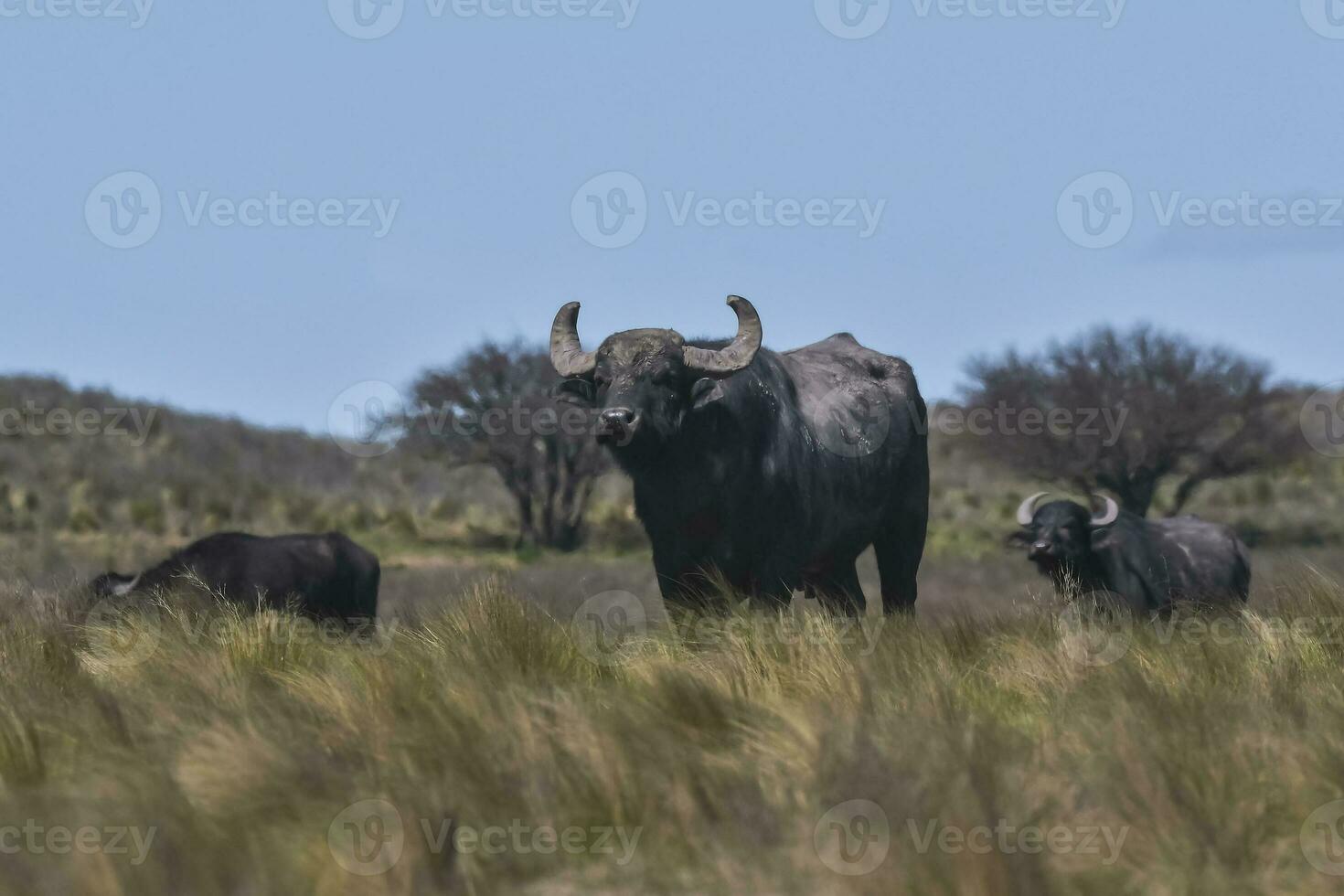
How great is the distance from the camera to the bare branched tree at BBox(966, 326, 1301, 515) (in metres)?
41.0

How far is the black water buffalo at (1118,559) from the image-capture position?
1405 cm

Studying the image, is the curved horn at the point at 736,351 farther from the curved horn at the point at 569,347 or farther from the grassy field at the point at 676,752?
the grassy field at the point at 676,752

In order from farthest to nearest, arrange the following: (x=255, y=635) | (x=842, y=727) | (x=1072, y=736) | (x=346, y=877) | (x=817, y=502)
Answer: (x=817, y=502)
(x=255, y=635)
(x=1072, y=736)
(x=842, y=727)
(x=346, y=877)

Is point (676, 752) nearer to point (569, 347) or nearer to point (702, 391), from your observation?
point (702, 391)

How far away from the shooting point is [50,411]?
156 ft

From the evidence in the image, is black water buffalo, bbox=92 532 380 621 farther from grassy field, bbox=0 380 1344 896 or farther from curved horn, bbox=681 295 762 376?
curved horn, bbox=681 295 762 376

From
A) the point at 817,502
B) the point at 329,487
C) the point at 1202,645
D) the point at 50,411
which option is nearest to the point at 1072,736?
the point at 1202,645

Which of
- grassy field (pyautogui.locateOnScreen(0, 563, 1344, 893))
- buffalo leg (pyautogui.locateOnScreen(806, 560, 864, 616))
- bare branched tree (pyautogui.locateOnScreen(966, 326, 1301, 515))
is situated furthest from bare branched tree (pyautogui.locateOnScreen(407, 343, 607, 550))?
grassy field (pyautogui.locateOnScreen(0, 563, 1344, 893))

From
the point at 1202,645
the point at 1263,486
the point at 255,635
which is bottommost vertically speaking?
the point at 1263,486

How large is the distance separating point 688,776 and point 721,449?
4.14 metres

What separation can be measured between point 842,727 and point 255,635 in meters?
4.27

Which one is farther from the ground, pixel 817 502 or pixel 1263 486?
pixel 817 502

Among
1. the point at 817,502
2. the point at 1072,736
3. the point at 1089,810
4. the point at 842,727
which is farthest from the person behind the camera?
the point at 817,502

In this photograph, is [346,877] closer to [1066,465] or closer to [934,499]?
[1066,465]
